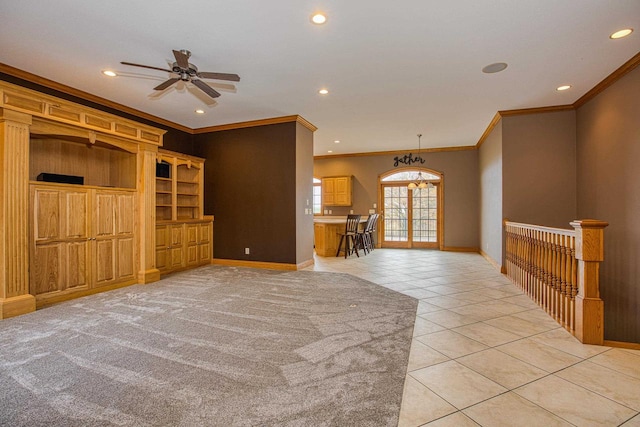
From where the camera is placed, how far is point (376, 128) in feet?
21.0

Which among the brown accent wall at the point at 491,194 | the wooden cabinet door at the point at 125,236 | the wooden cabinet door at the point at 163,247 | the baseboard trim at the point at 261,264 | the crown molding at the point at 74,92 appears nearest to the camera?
the crown molding at the point at 74,92

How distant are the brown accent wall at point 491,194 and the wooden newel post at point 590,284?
2849 mm

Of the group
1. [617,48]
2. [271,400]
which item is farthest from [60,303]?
[617,48]

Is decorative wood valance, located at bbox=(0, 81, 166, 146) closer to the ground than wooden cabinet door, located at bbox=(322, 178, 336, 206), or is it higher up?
higher up

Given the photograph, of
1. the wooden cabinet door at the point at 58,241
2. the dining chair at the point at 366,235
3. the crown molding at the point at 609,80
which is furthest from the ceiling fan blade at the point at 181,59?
the dining chair at the point at 366,235

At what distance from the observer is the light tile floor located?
1659mm

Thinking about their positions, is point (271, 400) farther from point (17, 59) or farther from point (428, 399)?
point (17, 59)

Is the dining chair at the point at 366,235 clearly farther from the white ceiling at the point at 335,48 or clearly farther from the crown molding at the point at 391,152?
the white ceiling at the point at 335,48

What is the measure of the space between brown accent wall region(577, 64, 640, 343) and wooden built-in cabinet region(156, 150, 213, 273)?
6.57 m

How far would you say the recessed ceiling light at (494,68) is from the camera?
A: 358cm

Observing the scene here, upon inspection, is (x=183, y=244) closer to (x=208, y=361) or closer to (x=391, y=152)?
(x=208, y=361)

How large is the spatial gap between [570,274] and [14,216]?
229 inches

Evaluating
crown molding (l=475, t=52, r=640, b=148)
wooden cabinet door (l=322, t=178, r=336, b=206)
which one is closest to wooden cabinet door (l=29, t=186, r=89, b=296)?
wooden cabinet door (l=322, t=178, r=336, b=206)

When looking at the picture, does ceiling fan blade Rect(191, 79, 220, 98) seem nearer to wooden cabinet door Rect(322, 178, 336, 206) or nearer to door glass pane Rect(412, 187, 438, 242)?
wooden cabinet door Rect(322, 178, 336, 206)
